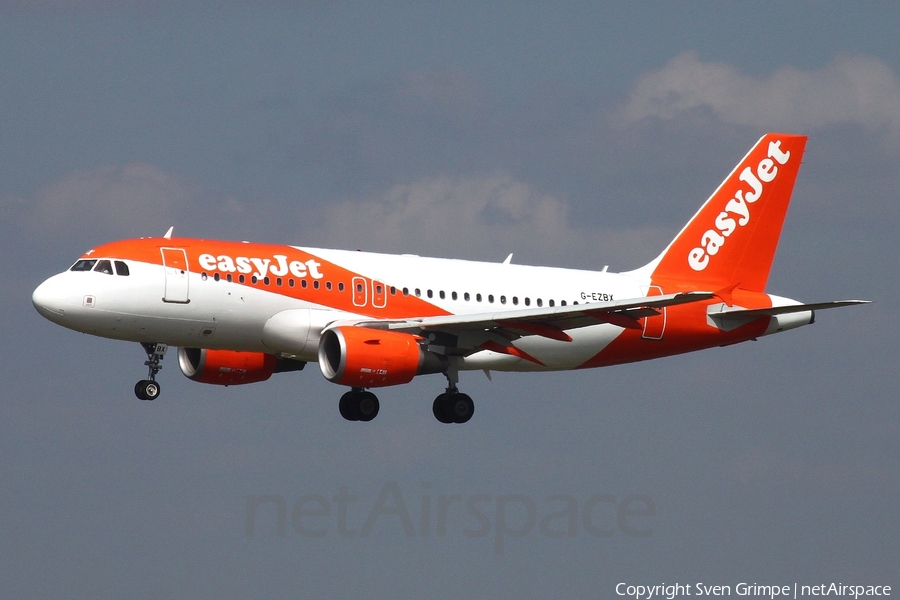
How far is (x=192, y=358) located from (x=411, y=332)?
27.0ft

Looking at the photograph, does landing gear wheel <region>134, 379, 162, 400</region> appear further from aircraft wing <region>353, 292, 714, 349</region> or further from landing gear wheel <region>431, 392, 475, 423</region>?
landing gear wheel <region>431, 392, 475, 423</region>

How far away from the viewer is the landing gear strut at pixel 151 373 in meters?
47.6

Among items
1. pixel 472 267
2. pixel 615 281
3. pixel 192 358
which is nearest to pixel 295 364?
pixel 192 358

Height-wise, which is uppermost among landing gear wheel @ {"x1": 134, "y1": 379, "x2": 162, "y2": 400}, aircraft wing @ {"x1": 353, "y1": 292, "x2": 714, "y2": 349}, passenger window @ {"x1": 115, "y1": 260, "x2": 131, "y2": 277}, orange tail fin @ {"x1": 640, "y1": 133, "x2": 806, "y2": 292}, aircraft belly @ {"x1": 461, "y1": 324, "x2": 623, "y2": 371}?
orange tail fin @ {"x1": 640, "y1": 133, "x2": 806, "y2": 292}

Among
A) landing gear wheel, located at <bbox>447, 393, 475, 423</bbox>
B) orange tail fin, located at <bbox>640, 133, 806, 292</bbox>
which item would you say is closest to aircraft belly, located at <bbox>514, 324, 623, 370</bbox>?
landing gear wheel, located at <bbox>447, 393, 475, 423</bbox>

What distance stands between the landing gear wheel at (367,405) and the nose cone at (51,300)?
1005cm

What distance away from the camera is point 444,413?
50562 mm

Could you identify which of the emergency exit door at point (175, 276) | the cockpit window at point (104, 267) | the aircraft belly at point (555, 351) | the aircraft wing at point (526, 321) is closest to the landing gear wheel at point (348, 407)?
the aircraft wing at point (526, 321)

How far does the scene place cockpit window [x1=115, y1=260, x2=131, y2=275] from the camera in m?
45.8

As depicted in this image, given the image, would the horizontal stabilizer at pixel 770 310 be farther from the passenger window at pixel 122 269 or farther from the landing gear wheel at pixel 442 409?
the passenger window at pixel 122 269

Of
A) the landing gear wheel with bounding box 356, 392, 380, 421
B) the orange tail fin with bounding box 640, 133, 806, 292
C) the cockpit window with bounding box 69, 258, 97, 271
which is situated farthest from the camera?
the orange tail fin with bounding box 640, 133, 806, 292

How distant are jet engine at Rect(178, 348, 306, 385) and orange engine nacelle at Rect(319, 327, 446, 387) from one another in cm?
506

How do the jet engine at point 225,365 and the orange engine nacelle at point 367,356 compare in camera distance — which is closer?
the orange engine nacelle at point 367,356

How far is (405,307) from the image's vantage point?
1930 inches
